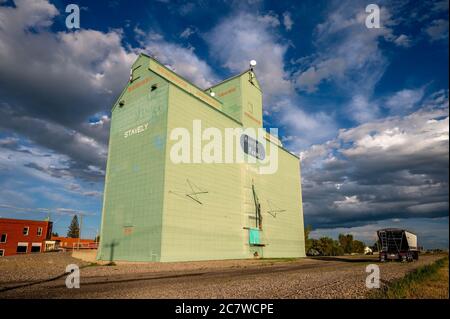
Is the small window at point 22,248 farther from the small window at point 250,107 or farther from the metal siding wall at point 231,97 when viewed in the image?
the small window at point 250,107

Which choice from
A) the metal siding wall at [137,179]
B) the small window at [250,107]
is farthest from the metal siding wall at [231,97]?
the metal siding wall at [137,179]

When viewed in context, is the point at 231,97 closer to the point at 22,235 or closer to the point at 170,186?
the point at 170,186

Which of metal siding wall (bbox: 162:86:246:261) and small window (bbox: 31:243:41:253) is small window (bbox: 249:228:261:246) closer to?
metal siding wall (bbox: 162:86:246:261)

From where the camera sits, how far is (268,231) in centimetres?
4500

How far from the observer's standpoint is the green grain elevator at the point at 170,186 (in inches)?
1118

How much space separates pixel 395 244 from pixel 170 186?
2554 centimetres

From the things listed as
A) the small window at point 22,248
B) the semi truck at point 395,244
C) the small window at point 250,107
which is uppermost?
the small window at point 250,107

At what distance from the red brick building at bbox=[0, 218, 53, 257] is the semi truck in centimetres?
6310

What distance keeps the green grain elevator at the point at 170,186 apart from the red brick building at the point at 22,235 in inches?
1423

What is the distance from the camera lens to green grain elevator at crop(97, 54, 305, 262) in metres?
28.4

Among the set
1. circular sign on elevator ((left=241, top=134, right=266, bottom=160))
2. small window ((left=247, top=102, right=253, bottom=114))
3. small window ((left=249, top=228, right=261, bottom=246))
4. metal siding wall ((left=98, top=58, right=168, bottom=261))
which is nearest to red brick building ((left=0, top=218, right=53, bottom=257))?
metal siding wall ((left=98, top=58, right=168, bottom=261))

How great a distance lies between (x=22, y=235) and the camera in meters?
58.2

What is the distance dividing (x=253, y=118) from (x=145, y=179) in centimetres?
2136

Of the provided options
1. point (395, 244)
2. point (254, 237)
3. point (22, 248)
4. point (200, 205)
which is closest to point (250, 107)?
point (254, 237)
